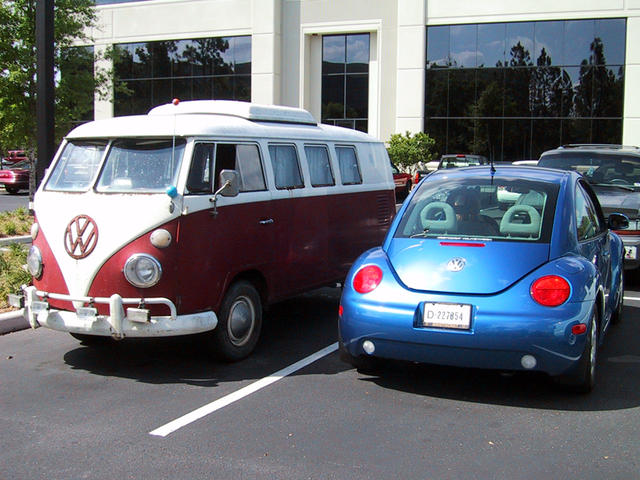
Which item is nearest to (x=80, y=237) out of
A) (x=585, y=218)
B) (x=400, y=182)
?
(x=585, y=218)

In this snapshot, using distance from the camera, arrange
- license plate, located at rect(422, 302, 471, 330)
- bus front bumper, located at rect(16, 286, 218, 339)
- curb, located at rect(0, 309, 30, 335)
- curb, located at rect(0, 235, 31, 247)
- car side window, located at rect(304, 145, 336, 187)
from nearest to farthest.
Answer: license plate, located at rect(422, 302, 471, 330) → bus front bumper, located at rect(16, 286, 218, 339) → curb, located at rect(0, 309, 30, 335) → car side window, located at rect(304, 145, 336, 187) → curb, located at rect(0, 235, 31, 247)

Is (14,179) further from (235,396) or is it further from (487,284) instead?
(487,284)

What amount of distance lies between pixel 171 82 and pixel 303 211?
33476mm

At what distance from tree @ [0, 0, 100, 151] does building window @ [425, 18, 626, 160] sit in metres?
20.8

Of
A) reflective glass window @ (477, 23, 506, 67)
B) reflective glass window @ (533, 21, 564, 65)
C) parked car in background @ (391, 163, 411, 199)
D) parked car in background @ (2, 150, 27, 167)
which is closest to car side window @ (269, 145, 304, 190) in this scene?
parked car in background @ (391, 163, 411, 199)

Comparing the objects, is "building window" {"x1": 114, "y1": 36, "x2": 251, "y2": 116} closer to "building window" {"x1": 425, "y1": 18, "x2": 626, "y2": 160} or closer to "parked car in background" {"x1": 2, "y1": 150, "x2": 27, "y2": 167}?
"parked car in background" {"x1": 2, "y1": 150, "x2": 27, "y2": 167}

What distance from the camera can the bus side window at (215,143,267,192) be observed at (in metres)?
6.32

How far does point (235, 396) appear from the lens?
5469mm

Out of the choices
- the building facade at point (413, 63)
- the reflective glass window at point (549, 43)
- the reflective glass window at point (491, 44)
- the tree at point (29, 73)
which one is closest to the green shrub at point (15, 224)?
the tree at point (29, 73)

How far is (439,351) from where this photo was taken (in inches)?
201

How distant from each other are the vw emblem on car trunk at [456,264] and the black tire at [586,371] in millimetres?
1001

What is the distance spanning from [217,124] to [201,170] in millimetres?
508

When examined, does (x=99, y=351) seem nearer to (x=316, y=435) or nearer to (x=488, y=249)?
(x=316, y=435)

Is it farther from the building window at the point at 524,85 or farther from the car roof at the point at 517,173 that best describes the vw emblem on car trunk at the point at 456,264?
the building window at the point at 524,85
